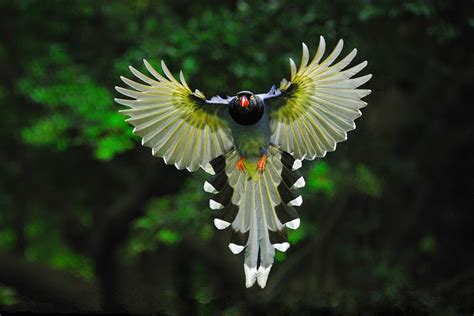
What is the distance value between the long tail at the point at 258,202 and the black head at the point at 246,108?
0.15 metres

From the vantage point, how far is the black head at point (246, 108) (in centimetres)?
188

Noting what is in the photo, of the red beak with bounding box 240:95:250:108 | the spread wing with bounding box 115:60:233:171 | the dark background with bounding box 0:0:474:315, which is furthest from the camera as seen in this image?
the dark background with bounding box 0:0:474:315

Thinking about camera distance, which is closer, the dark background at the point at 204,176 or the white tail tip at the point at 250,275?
the white tail tip at the point at 250,275

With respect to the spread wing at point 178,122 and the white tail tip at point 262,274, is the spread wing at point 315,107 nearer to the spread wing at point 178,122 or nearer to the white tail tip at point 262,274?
the spread wing at point 178,122

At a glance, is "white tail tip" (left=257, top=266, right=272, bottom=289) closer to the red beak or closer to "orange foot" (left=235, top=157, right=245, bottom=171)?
"orange foot" (left=235, top=157, right=245, bottom=171)

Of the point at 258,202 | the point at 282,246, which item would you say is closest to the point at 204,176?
the point at 258,202

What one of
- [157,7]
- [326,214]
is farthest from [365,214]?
[157,7]

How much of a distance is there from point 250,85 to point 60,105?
5.77ft

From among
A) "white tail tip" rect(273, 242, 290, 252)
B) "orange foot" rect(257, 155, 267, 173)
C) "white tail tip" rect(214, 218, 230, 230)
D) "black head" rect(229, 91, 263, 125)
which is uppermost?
"black head" rect(229, 91, 263, 125)

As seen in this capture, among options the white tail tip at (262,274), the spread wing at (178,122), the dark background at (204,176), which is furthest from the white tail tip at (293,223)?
the dark background at (204,176)

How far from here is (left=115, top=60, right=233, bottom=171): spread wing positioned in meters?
1.98

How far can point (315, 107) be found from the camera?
78.3 inches

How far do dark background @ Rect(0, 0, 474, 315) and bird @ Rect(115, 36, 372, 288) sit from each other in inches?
41.4

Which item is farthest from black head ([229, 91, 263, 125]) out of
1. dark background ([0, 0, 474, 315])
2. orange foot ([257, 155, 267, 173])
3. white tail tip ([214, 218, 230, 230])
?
Result: dark background ([0, 0, 474, 315])
